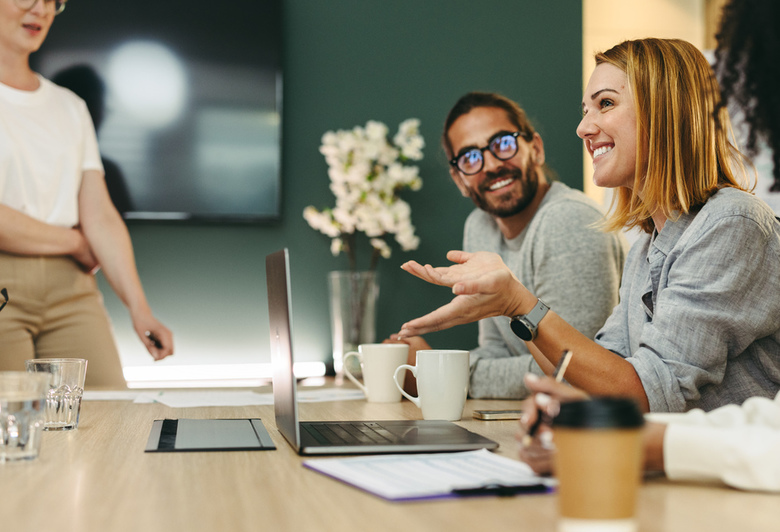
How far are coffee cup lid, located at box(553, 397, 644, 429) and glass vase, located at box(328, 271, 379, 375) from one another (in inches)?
88.3

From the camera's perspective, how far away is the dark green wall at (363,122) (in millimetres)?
2871

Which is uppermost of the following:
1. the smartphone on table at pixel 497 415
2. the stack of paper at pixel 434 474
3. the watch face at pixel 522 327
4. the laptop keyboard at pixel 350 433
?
the watch face at pixel 522 327

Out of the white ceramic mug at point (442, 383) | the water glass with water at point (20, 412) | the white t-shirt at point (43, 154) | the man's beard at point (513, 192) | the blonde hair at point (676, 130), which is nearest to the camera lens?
the water glass with water at point (20, 412)

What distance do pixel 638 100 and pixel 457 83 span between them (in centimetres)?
192

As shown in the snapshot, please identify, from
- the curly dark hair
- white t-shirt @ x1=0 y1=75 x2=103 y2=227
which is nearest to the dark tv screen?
white t-shirt @ x1=0 y1=75 x2=103 y2=227

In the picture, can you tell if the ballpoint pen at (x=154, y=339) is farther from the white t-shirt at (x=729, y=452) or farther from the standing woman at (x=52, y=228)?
the white t-shirt at (x=729, y=452)

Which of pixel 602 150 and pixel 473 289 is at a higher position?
pixel 602 150

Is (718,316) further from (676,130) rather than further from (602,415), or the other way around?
(602,415)

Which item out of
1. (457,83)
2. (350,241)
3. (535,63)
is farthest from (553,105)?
(350,241)

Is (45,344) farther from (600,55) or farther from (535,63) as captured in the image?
(535,63)

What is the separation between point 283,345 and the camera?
0.93 metres

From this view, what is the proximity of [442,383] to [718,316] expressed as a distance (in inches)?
16.9

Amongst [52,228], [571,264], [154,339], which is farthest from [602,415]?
[52,228]

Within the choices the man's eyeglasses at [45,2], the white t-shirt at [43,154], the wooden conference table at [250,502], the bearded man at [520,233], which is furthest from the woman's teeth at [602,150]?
the man's eyeglasses at [45,2]
